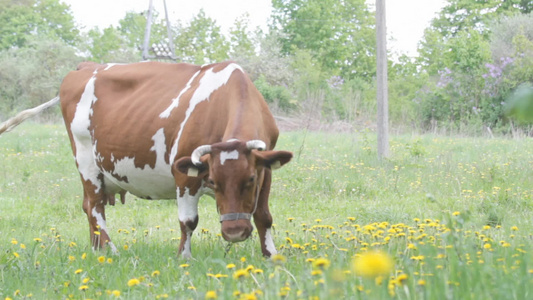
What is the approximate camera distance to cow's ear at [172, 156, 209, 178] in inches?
196

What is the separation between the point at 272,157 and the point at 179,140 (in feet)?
3.31

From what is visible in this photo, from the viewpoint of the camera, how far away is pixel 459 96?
24.1m

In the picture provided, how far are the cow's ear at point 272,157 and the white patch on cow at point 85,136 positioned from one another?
2.63 metres

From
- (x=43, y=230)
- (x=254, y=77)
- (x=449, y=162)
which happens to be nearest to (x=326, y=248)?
(x=43, y=230)

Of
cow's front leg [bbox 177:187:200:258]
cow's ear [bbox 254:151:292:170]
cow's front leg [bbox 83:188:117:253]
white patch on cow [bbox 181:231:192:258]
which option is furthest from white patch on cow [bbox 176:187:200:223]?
cow's front leg [bbox 83:188:117:253]

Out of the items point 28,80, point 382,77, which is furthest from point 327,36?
point 382,77

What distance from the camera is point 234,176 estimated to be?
4.71 metres

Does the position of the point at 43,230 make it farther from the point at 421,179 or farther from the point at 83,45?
the point at 83,45

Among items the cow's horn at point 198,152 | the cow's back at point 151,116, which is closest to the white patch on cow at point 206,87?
the cow's back at point 151,116

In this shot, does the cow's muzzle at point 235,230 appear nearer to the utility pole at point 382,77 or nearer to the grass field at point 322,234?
the grass field at point 322,234

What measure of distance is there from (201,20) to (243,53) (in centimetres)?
929

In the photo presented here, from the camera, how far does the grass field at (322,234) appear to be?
2.61 meters

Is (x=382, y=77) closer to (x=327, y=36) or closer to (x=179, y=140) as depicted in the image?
(x=179, y=140)

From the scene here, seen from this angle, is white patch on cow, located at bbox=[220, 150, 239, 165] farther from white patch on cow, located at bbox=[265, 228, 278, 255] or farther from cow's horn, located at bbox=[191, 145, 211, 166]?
white patch on cow, located at bbox=[265, 228, 278, 255]
